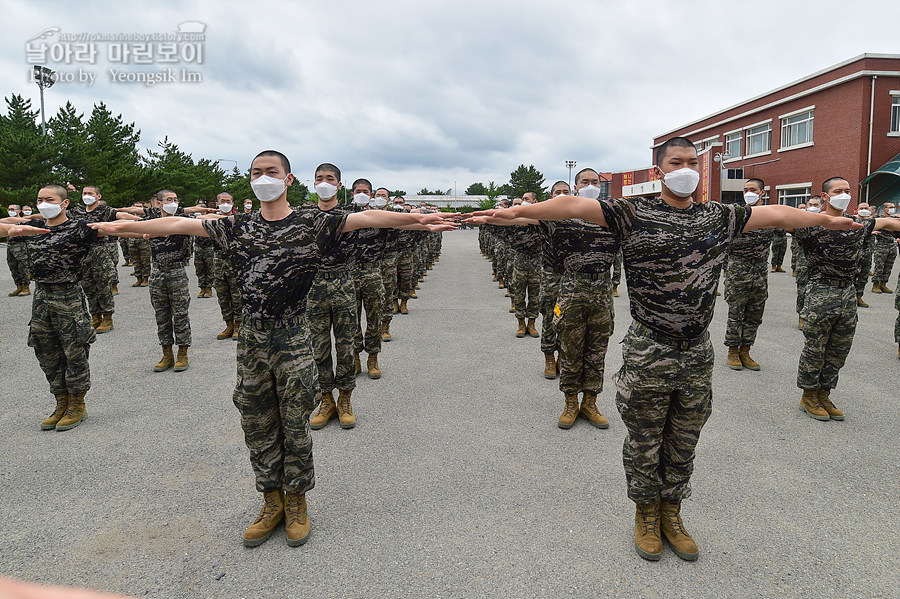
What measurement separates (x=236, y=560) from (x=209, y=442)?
188 centimetres

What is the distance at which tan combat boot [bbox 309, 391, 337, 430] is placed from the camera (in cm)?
515

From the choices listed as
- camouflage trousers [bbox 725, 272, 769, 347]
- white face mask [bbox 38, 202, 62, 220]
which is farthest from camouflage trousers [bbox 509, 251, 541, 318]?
white face mask [bbox 38, 202, 62, 220]

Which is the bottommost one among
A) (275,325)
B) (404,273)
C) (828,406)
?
(828,406)

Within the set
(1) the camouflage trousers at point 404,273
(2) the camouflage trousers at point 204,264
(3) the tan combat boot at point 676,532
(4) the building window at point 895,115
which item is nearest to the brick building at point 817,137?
(4) the building window at point 895,115

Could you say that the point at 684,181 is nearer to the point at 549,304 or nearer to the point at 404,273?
the point at 549,304

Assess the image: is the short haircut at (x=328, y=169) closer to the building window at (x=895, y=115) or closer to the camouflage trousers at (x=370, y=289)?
the camouflage trousers at (x=370, y=289)

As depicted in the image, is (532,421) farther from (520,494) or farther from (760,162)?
(760,162)

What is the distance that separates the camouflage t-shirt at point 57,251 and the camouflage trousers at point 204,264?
617 cm

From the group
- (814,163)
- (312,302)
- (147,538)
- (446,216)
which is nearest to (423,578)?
(147,538)

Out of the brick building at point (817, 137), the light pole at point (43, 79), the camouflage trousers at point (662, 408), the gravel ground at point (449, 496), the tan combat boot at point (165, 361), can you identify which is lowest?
the gravel ground at point (449, 496)

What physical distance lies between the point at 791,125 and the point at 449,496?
37.9 metres

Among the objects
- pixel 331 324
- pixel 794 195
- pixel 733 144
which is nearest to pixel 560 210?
pixel 331 324

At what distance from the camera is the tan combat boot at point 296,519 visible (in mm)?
3283

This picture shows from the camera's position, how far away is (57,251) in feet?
16.5
